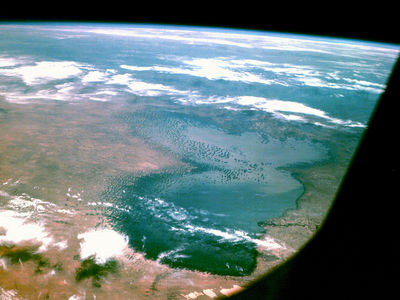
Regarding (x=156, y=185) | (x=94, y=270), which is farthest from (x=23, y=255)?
(x=156, y=185)

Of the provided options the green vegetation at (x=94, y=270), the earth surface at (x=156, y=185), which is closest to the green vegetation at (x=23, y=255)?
the earth surface at (x=156, y=185)

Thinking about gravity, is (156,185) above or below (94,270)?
above

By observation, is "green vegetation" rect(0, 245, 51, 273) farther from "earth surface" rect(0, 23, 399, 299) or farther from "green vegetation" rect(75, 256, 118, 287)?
"green vegetation" rect(75, 256, 118, 287)

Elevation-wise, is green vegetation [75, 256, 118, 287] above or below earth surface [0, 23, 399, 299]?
below

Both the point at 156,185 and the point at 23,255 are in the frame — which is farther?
the point at 156,185

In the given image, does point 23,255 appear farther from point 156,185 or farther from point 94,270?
point 156,185

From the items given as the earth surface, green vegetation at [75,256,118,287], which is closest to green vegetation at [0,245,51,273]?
the earth surface

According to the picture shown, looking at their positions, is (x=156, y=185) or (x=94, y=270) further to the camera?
(x=156, y=185)

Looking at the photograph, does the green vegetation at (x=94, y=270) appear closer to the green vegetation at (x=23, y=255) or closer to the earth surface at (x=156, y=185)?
the earth surface at (x=156, y=185)
